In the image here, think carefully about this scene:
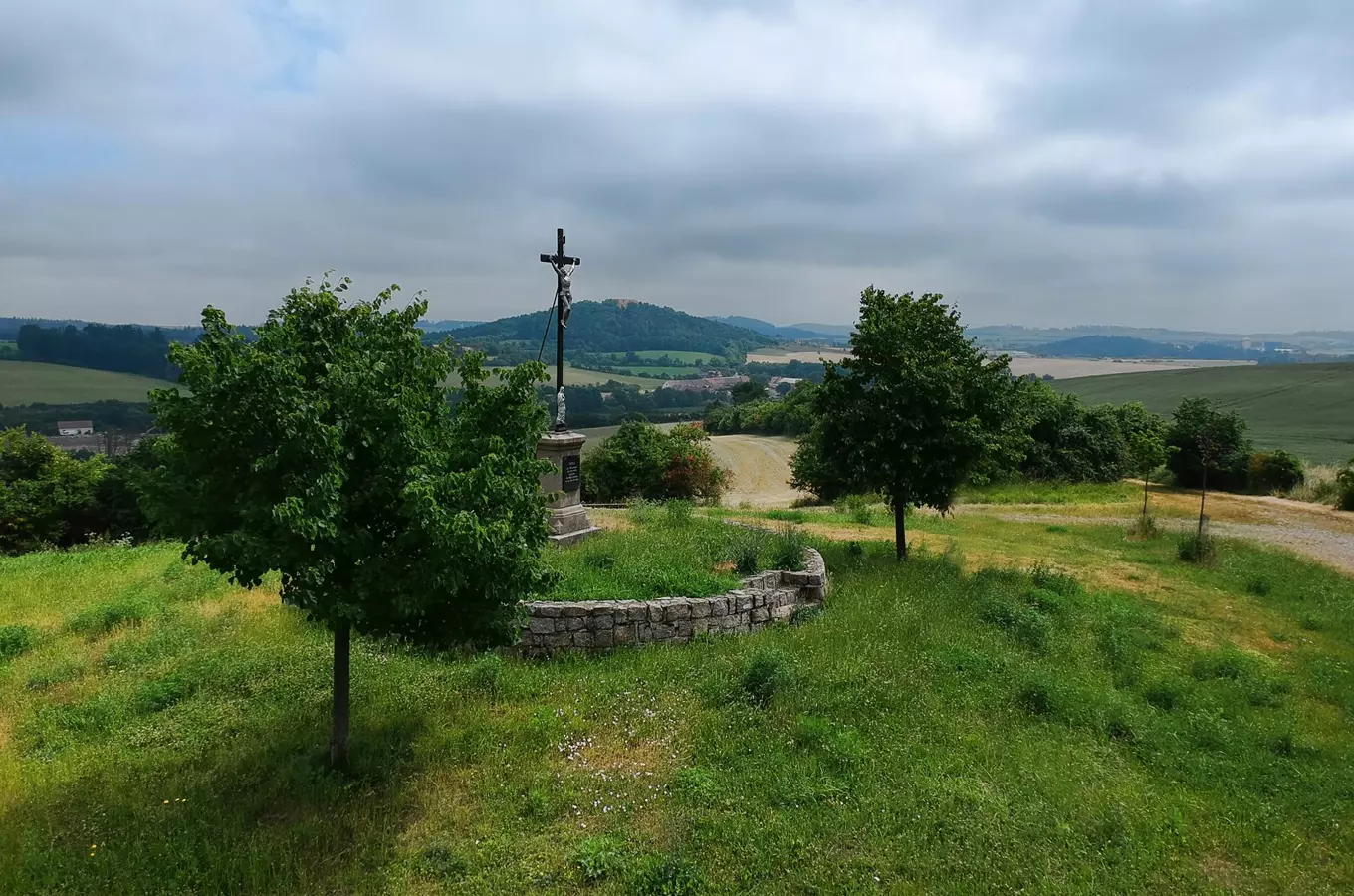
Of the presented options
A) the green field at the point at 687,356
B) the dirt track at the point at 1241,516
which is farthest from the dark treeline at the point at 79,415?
the green field at the point at 687,356

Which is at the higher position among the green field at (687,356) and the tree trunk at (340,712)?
the green field at (687,356)

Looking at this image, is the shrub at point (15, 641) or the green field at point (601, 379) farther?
the green field at point (601, 379)

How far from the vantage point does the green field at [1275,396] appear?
45.1 meters

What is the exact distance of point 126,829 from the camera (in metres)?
5.57

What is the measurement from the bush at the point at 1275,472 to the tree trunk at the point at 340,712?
3939 cm

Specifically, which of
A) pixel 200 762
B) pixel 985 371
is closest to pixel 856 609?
pixel 985 371

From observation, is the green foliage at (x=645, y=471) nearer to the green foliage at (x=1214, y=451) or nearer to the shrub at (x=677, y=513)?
the shrub at (x=677, y=513)

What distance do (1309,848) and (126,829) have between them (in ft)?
31.0

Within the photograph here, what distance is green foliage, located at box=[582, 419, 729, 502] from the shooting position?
3003cm

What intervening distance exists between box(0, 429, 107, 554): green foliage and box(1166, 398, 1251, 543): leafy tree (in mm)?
42980

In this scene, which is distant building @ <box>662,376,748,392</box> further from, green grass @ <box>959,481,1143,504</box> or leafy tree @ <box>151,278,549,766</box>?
leafy tree @ <box>151,278,549,766</box>

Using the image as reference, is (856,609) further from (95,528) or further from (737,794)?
(95,528)

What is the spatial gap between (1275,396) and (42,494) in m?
86.2

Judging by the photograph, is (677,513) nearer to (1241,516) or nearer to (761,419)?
(1241,516)
